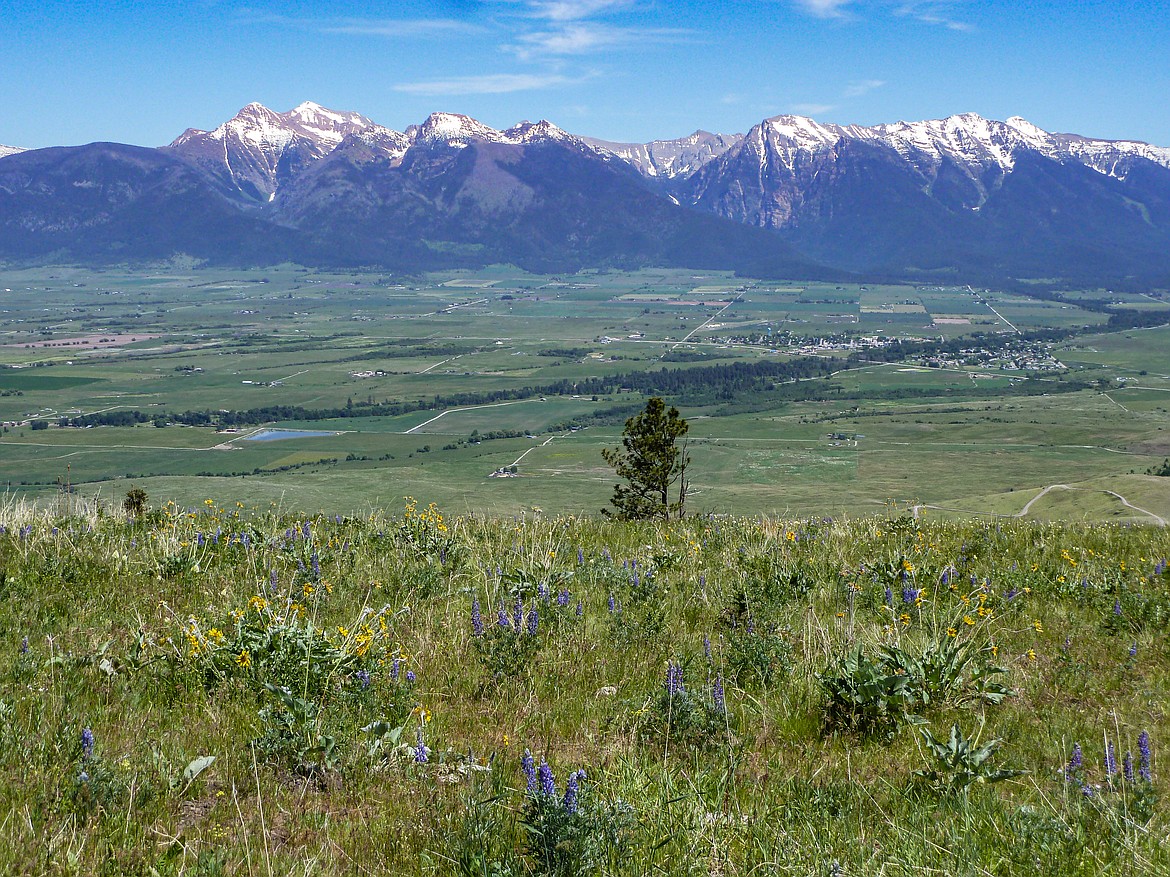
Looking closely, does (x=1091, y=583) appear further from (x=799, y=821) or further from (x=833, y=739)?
(x=799, y=821)

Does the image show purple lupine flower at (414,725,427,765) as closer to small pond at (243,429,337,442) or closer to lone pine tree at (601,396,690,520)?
lone pine tree at (601,396,690,520)

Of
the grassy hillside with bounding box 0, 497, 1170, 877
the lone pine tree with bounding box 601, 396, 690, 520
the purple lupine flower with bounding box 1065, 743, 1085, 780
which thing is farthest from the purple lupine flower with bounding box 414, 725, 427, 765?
the lone pine tree with bounding box 601, 396, 690, 520

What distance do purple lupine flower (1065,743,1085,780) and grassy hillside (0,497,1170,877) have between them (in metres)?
0.04

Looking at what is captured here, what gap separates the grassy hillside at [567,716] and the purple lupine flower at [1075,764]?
4 cm

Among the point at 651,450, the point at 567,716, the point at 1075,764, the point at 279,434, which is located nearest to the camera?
the point at 1075,764

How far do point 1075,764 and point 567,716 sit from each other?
286cm

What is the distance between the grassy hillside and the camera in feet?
12.8

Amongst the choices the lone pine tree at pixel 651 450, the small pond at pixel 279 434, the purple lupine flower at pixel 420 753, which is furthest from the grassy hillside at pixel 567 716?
the small pond at pixel 279 434

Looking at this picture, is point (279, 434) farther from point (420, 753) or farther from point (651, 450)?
point (420, 753)

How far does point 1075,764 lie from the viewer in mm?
4602

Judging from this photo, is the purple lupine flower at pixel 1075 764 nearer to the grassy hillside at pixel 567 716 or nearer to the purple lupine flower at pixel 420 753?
the grassy hillside at pixel 567 716

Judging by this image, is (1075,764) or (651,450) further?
(651,450)

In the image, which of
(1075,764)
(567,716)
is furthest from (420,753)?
(1075,764)

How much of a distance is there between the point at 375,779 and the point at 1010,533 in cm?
1080
